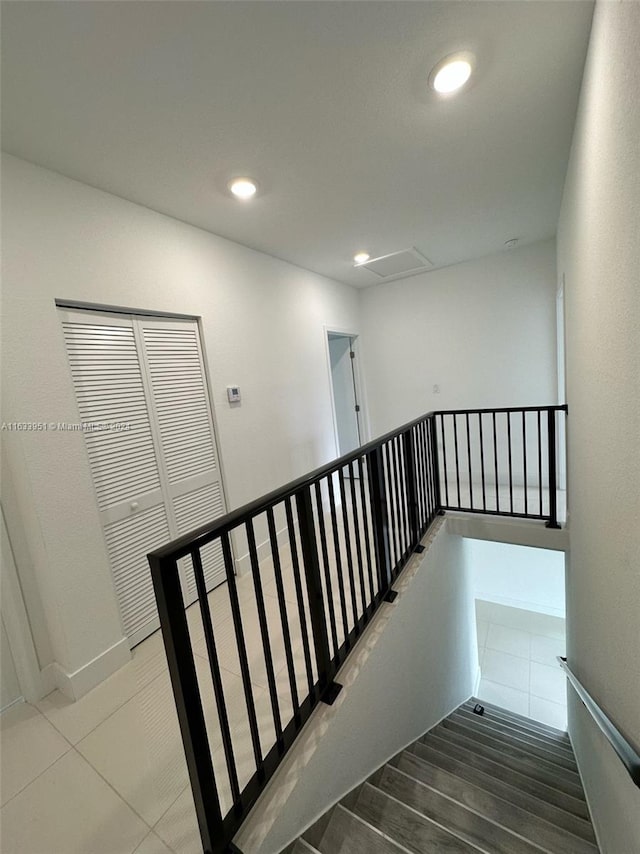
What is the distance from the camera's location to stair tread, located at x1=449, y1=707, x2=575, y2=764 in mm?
2535

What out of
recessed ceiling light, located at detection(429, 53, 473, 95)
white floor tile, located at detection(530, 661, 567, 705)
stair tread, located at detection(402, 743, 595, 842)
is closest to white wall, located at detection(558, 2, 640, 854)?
stair tread, located at detection(402, 743, 595, 842)

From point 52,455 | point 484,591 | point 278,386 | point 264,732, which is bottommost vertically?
point 484,591

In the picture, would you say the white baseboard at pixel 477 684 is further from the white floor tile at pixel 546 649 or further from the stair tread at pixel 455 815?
the stair tread at pixel 455 815

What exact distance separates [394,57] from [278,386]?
2220 millimetres

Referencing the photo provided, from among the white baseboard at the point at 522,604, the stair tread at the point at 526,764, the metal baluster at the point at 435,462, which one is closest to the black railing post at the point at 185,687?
the stair tread at the point at 526,764

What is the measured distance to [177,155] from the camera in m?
1.75

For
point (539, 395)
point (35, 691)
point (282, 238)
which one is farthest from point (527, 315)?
point (35, 691)

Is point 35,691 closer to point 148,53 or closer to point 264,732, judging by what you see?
point 264,732

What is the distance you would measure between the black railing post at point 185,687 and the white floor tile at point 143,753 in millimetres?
425

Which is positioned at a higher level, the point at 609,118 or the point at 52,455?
the point at 609,118

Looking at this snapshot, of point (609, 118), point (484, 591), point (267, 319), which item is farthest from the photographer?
point (484, 591)

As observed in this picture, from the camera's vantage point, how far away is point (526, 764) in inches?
84.4

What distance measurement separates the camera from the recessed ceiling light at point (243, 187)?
6.59ft

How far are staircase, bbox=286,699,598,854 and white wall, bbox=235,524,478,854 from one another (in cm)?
7
